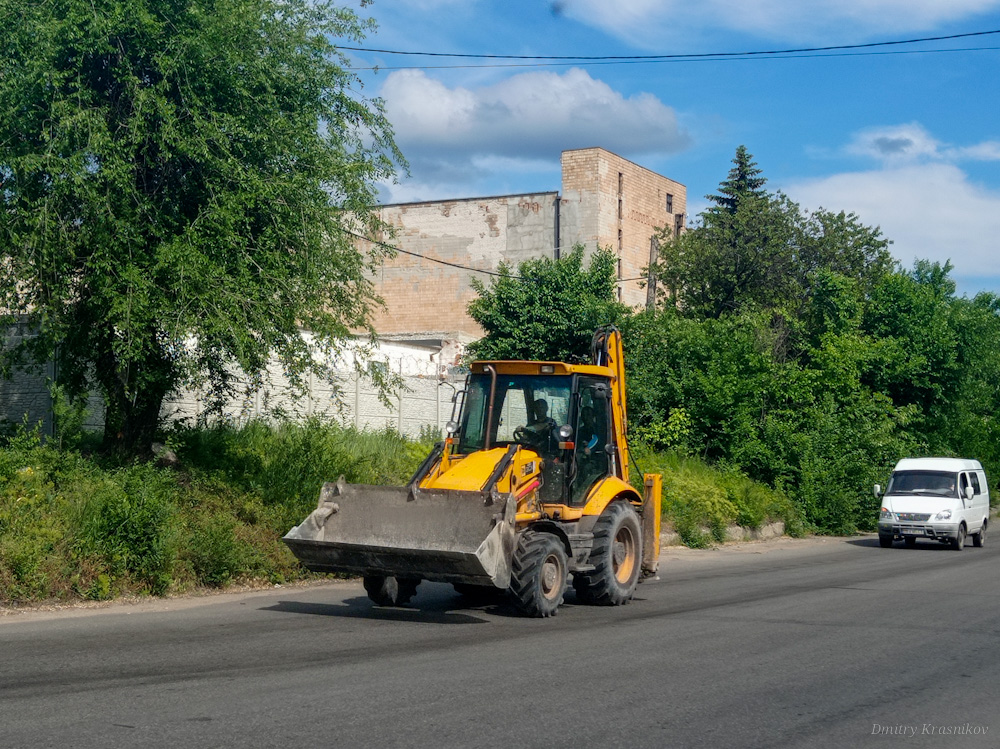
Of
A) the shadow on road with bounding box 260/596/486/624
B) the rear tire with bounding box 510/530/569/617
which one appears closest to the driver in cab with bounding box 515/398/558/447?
the rear tire with bounding box 510/530/569/617

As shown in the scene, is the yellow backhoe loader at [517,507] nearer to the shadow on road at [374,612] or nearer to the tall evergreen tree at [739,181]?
the shadow on road at [374,612]

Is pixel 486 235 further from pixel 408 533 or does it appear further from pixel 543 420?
pixel 408 533

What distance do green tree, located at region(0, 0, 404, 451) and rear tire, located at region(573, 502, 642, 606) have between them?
16.9 feet

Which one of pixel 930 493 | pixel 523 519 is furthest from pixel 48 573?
pixel 930 493

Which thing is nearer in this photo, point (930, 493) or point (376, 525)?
point (376, 525)

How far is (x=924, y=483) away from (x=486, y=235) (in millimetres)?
26321

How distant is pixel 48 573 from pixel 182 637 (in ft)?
10.5

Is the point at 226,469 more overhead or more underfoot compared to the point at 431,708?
more overhead

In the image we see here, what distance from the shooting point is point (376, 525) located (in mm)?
11984

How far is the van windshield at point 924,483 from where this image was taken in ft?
86.7

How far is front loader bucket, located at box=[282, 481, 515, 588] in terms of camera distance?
11250 millimetres

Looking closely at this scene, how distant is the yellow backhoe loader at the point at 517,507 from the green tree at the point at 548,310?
19819mm

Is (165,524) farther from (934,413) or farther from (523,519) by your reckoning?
(934,413)

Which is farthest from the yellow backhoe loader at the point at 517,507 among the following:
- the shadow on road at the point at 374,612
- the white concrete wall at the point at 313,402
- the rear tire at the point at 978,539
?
the rear tire at the point at 978,539
